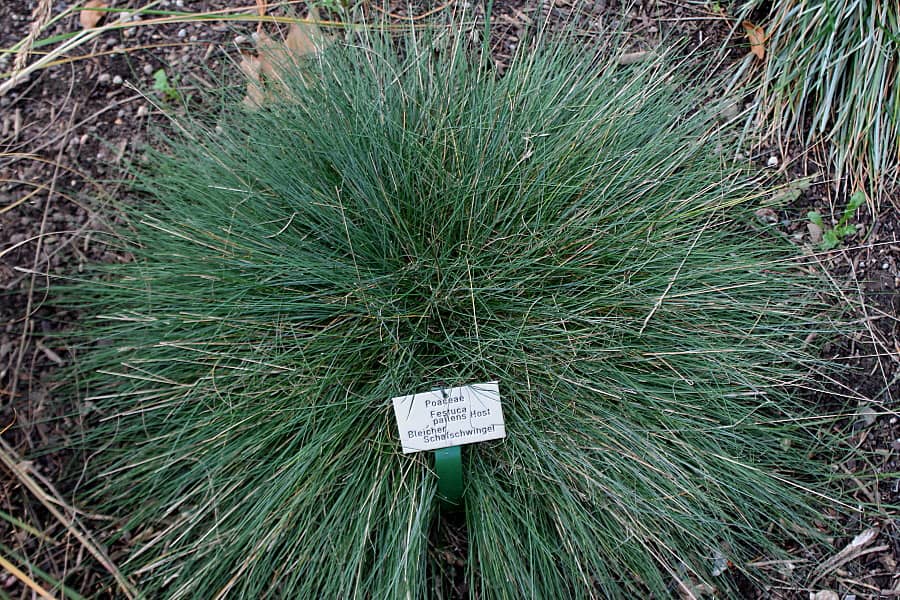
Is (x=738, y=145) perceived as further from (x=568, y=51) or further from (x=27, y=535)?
(x=27, y=535)

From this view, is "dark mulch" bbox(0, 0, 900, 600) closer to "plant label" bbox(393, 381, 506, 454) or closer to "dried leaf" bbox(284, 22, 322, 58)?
"dried leaf" bbox(284, 22, 322, 58)

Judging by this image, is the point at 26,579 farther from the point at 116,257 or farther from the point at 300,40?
the point at 300,40

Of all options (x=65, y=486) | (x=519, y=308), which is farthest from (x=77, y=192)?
(x=519, y=308)

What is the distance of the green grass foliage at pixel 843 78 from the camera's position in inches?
91.0

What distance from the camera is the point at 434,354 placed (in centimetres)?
176

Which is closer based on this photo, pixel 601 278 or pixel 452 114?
pixel 601 278

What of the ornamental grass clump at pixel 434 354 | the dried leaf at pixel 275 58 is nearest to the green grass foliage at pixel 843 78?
the ornamental grass clump at pixel 434 354

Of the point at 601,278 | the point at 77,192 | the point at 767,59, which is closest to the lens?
the point at 601,278

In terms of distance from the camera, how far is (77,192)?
228 cm

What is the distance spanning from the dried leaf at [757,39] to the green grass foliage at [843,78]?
0.03 meters

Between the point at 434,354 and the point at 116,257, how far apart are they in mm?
1131

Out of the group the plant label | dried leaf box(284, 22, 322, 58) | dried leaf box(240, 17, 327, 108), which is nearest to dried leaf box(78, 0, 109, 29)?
dried leaf box(240, 17, 327, 108)

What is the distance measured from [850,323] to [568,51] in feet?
4.38

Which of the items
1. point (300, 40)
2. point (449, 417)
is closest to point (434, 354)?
point (449, 417)
